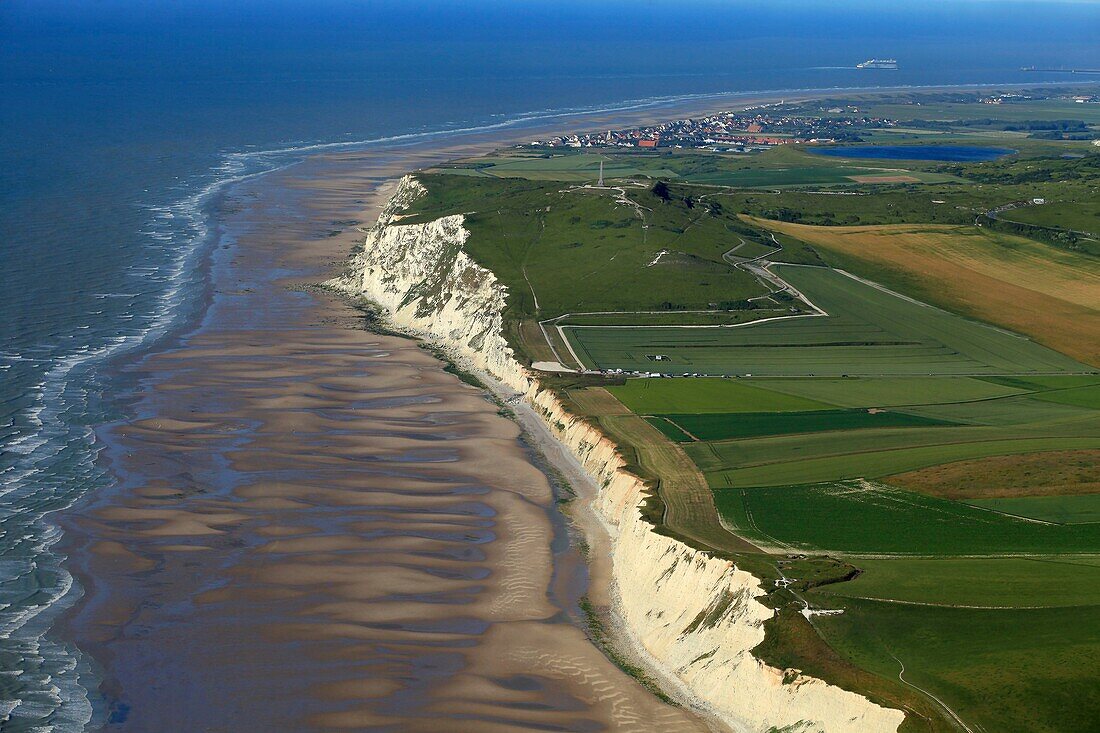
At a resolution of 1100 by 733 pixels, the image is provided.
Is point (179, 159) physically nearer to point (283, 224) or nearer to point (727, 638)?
point (283, 224)

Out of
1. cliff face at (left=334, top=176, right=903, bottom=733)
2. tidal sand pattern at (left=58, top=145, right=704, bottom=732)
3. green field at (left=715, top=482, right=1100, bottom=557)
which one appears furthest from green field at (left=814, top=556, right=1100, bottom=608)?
tidal sand pattern at (left=58, top=145, right=704, bottom=732)

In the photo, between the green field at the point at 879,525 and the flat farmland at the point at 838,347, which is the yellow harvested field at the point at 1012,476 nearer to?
the green field at the point at 879,525

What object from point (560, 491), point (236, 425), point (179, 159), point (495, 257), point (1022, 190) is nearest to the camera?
point (560, 491)

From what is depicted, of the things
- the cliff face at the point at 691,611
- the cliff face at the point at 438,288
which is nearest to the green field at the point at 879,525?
the cliff face at the point at 691,611

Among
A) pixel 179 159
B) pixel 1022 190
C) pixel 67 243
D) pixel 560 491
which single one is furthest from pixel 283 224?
pixel 1022 190

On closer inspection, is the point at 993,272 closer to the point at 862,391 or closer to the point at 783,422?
the point at 862,391

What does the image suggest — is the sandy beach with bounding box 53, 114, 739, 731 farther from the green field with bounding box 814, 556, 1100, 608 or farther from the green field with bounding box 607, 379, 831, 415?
the green field with bounding box 814, 556, 1100, 608
